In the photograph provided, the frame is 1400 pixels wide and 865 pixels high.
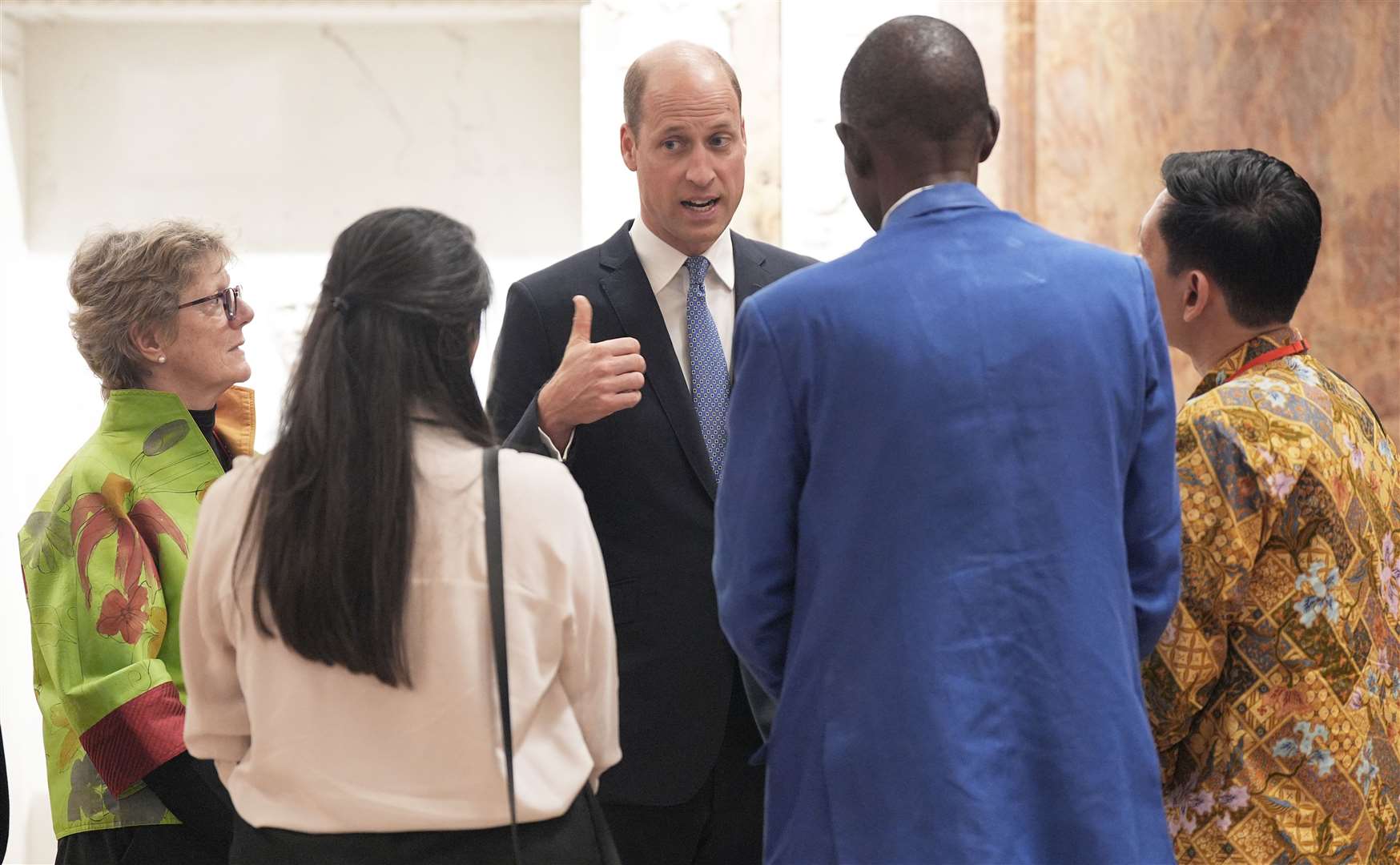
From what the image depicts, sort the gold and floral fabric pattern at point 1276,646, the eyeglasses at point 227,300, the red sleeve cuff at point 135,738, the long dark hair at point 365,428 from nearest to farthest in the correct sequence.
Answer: the long dark hair at point 365,428 → the gold and floral fabric pattern at point 1276,646 → the red sleeve cuff at point 135,738 → the eyeglasses at point 227,300

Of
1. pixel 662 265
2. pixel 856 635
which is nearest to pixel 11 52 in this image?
pixel 662 265

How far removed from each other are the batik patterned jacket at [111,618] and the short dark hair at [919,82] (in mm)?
1378

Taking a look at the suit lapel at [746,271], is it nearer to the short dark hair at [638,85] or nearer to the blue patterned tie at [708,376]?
the blue patterned tie at [708,376]

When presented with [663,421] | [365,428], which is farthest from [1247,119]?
[365,428]

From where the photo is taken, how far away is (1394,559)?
86.3 inches

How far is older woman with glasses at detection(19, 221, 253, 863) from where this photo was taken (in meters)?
2.37

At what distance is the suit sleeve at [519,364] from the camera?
8.92 ft

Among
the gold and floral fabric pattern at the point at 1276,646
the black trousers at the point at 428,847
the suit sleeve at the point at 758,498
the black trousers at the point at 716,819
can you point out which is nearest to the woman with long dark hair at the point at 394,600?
the black trousers at the point at 428,847

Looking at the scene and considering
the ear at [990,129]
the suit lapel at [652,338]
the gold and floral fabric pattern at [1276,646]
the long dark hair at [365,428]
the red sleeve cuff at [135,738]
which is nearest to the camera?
the long dark hair at [365,428]

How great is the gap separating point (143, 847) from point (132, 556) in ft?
1.52

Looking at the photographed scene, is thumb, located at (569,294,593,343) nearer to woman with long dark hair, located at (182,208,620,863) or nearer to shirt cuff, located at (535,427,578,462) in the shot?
shirt cuff, located at (535,427,578,462)

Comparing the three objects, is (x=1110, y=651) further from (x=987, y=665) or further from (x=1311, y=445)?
(x=1311, y=445)

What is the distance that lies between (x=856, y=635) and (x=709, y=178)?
47.7 inches

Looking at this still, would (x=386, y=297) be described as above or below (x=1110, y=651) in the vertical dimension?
above
